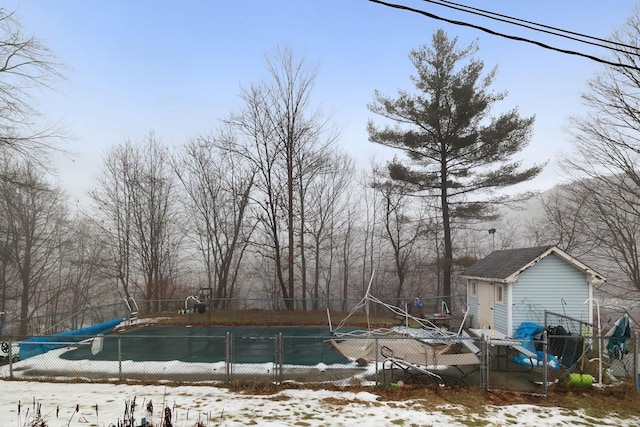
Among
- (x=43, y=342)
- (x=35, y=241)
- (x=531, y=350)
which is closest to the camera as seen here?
(x=43, y=342)

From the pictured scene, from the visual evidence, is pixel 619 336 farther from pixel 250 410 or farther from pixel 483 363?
pixel 250 410

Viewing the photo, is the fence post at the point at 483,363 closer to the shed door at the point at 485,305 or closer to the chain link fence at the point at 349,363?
the chain link fence at the point at 349,363

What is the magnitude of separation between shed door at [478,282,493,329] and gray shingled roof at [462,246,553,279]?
49cm

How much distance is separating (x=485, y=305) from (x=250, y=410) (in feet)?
36.4

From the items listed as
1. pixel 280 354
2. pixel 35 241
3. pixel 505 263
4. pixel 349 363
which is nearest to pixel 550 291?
pixel 505 263

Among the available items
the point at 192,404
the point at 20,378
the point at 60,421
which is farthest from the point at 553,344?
the point at 20,378

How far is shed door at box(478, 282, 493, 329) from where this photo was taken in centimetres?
1382

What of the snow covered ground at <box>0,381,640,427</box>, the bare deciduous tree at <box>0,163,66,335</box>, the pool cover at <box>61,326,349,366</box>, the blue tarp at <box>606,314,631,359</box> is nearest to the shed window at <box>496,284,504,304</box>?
the blue tarp at <box>606,314,631,359</box>

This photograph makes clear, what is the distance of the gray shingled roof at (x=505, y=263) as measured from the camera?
40.8ft

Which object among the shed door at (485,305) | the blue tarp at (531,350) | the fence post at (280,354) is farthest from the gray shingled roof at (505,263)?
the fence post at (280,354)

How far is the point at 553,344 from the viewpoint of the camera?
10445 mm

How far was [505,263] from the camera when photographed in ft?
44.9

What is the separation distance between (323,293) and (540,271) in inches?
1156

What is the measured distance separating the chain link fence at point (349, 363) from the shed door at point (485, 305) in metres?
2.37
